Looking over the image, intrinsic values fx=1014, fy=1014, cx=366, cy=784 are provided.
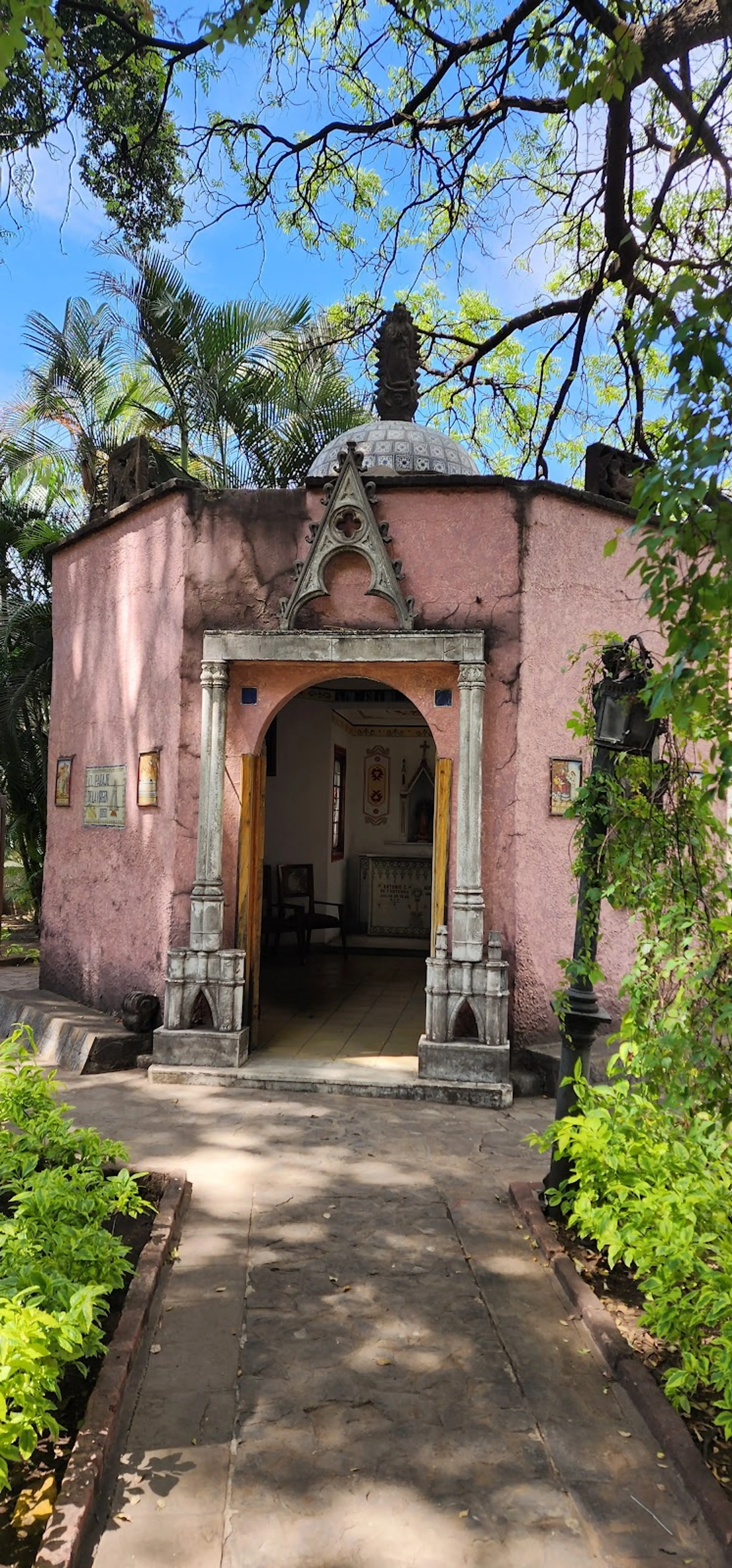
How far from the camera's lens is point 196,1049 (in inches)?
270

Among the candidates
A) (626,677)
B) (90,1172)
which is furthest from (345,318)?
(90,1172)

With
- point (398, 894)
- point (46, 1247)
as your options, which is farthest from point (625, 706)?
point (398, 894)

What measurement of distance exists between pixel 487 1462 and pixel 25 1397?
1.30 m

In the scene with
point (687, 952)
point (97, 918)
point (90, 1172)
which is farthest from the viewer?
point (97, 918)

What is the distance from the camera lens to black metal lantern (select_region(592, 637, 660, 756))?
4020mm

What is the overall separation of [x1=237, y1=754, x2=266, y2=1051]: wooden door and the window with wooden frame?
5.71 m

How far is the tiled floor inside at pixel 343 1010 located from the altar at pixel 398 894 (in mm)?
876

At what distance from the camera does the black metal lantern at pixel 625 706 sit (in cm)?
402

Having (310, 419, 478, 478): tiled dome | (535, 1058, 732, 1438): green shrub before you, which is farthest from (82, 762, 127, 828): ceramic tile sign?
(535, 1058, 732, 1438): green shrub

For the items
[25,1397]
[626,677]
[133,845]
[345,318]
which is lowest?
[25,1397]

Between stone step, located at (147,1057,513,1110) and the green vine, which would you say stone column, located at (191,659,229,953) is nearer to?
stone step, located at (147,1057,513,1110)

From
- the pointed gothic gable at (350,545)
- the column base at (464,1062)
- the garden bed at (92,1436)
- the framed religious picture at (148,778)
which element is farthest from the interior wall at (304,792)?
the garden bed at (92,1436)

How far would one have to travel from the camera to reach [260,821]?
24.3 ft

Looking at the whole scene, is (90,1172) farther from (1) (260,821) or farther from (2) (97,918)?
(2) (97,918)
